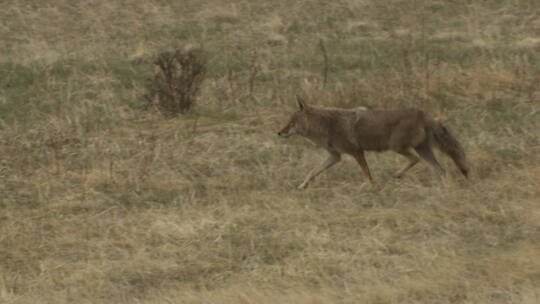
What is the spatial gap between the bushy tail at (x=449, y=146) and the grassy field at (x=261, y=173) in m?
0.17

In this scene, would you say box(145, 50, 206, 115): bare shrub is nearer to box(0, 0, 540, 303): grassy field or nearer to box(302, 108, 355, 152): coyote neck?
box(0, 0, 540, 303): grassy field

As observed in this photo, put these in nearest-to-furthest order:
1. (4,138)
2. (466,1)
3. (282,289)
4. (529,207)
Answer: (282,289) < (529,207) < (4,138) < (466,1)

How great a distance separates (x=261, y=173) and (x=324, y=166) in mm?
688

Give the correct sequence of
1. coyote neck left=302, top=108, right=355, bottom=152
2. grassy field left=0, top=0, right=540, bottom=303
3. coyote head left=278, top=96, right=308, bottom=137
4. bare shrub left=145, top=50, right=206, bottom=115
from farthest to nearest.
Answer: bare shrub left=145, top=50, right=206, bottom=115 < coyote head left=278, top=96, right=308, bottom=137 < coyote neck left=302, top=108, right=355, bottom=152 < grassy field left=0, top=0, right=540, bottom=303

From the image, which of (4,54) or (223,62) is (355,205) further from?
(4,54)

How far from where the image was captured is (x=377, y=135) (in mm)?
10500

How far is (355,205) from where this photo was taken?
9688 mm

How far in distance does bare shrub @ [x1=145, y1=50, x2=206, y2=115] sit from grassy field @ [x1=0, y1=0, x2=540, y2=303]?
0.65 ft

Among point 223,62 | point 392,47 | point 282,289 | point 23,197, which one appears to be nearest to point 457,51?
point 392,47

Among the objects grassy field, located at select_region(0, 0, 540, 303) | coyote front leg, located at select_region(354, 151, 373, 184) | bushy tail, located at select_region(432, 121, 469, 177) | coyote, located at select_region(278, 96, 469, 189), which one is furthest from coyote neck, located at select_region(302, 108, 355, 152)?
bushy tail, located at select_region(432, 121, 469, 177)

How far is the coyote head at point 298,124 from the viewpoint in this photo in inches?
434

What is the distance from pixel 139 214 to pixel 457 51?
820 cm

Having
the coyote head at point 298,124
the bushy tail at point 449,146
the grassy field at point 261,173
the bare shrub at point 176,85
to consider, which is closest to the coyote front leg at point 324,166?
the grassy field at point 261,173

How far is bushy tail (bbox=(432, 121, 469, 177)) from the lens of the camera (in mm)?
10398
